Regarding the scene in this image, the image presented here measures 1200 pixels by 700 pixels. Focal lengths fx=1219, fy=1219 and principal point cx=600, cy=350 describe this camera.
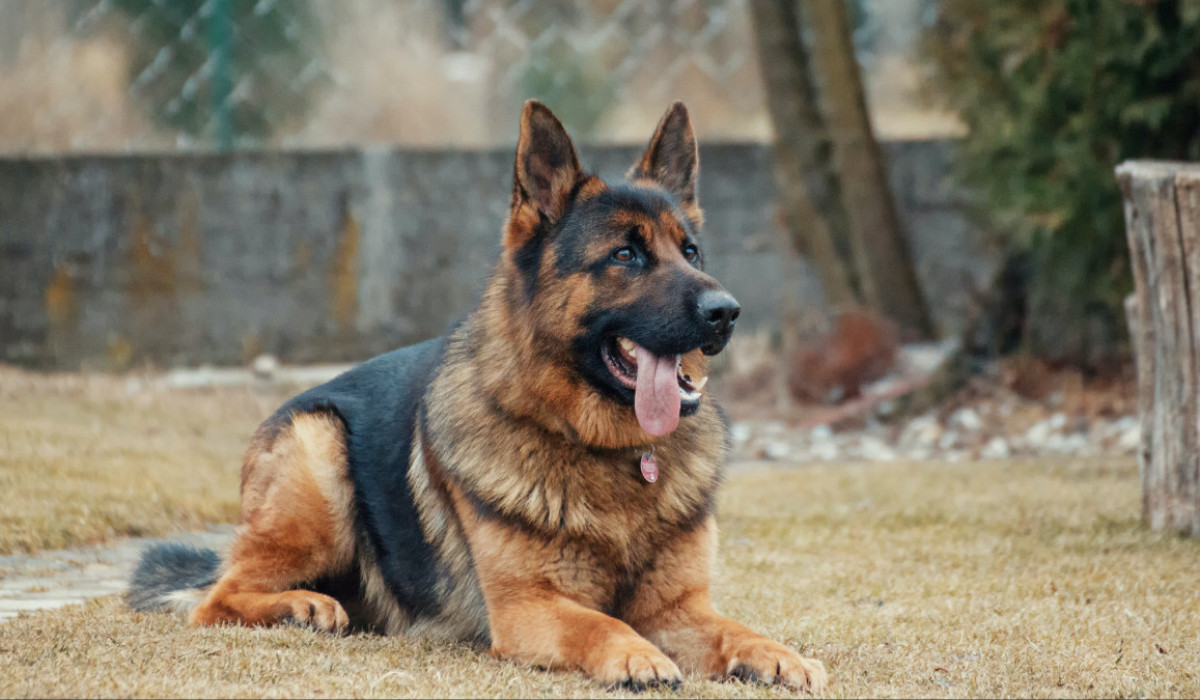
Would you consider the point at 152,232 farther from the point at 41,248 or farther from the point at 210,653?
the point at 210,653

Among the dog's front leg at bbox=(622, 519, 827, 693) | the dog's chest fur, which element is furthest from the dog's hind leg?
the dog's front leg at bbox=(622, 519, 827, 693)

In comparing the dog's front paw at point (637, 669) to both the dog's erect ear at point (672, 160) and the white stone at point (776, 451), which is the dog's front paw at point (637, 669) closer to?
the dog's erect ear at point (672, 160)

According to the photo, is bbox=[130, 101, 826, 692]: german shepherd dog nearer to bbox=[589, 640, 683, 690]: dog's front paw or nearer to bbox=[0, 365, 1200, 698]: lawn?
bbox=[589, 640, 683, 690]: dog's front paw

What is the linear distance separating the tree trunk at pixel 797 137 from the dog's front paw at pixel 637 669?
818 centimetres

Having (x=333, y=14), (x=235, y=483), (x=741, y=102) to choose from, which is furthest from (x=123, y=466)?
(x=741, y=102)

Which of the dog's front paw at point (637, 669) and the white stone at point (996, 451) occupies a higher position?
the dog's front paw at point (637, 669)

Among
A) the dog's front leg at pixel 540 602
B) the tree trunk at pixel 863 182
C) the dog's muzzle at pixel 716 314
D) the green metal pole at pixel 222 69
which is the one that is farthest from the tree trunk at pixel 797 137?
the dog's front leg at pixel 540 602

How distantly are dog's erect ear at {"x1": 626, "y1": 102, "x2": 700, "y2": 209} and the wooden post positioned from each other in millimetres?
2465

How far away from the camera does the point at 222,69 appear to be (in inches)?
458

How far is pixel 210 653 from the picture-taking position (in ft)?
11.1

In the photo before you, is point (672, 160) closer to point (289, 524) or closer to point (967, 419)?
point (289, 524)

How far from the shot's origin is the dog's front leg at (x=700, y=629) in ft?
10.5

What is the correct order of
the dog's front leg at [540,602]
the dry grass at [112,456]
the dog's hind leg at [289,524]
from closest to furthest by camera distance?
the dog's front leg at [540,602]
the dog's hind leg at [289,524]
the dry grass at [112,456]

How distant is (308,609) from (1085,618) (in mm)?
2606
